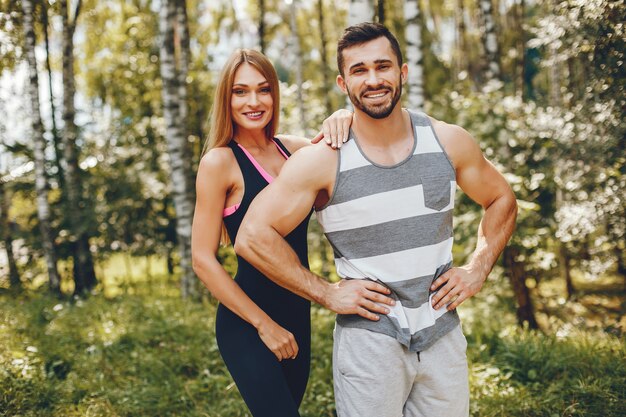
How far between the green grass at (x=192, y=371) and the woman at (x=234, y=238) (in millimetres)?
1683

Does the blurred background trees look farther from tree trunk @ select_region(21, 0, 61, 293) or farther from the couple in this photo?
the couple

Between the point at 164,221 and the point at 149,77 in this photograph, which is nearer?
the point at 164,221

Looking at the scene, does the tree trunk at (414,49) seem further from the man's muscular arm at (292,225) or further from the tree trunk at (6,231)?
the tree trunk at (6,231)

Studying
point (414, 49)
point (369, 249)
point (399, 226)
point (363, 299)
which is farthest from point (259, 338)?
point (414, 49)

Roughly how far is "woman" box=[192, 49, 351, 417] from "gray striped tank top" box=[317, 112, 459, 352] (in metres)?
A: 0.29

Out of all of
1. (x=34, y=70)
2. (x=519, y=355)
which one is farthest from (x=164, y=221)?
(x=519, y=355)

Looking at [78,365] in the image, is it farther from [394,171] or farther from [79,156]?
[79,156]

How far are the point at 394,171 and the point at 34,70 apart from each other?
7.52 meters

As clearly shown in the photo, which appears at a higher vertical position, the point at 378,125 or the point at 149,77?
the point at 149,77

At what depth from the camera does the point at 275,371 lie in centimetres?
237

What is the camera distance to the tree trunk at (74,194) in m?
9.44

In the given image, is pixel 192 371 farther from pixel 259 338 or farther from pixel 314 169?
pixel 314 169

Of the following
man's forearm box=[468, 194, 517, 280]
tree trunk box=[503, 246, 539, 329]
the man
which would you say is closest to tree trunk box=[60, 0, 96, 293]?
tree trunk box=[503, 246, 539, 329]

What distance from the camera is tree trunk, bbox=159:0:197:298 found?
295 inches
